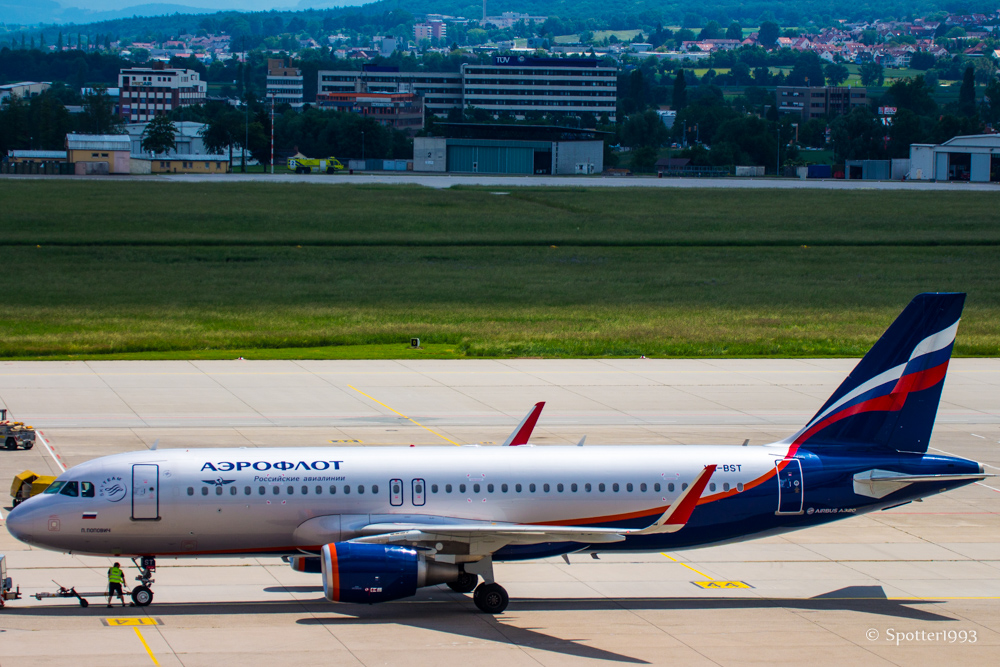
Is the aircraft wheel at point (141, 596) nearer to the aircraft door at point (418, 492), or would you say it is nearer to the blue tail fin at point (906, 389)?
the aircraft door at point (418, 492)

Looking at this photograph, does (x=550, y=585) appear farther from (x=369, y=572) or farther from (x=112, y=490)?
(x=112, y=490)

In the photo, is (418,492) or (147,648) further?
(418,492)

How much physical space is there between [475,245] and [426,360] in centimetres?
6811

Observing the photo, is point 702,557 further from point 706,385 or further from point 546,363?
point 546,363

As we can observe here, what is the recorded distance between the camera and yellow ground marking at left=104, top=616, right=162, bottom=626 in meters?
25.8

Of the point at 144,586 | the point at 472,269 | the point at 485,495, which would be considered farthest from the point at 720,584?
the point at 472,269

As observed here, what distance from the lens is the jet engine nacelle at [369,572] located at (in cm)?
2498

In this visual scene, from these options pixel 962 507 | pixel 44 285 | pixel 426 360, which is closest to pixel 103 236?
pixel 44 285

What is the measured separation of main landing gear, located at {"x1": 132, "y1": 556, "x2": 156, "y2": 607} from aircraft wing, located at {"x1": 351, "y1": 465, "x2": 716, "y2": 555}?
4986mm

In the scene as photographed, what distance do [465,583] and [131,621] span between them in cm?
772

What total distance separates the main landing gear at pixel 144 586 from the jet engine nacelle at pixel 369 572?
4.73 meters

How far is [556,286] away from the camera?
100188 millimetres

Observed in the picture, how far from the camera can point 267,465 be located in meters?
27.3

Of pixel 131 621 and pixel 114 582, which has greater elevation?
pixel 114 582
